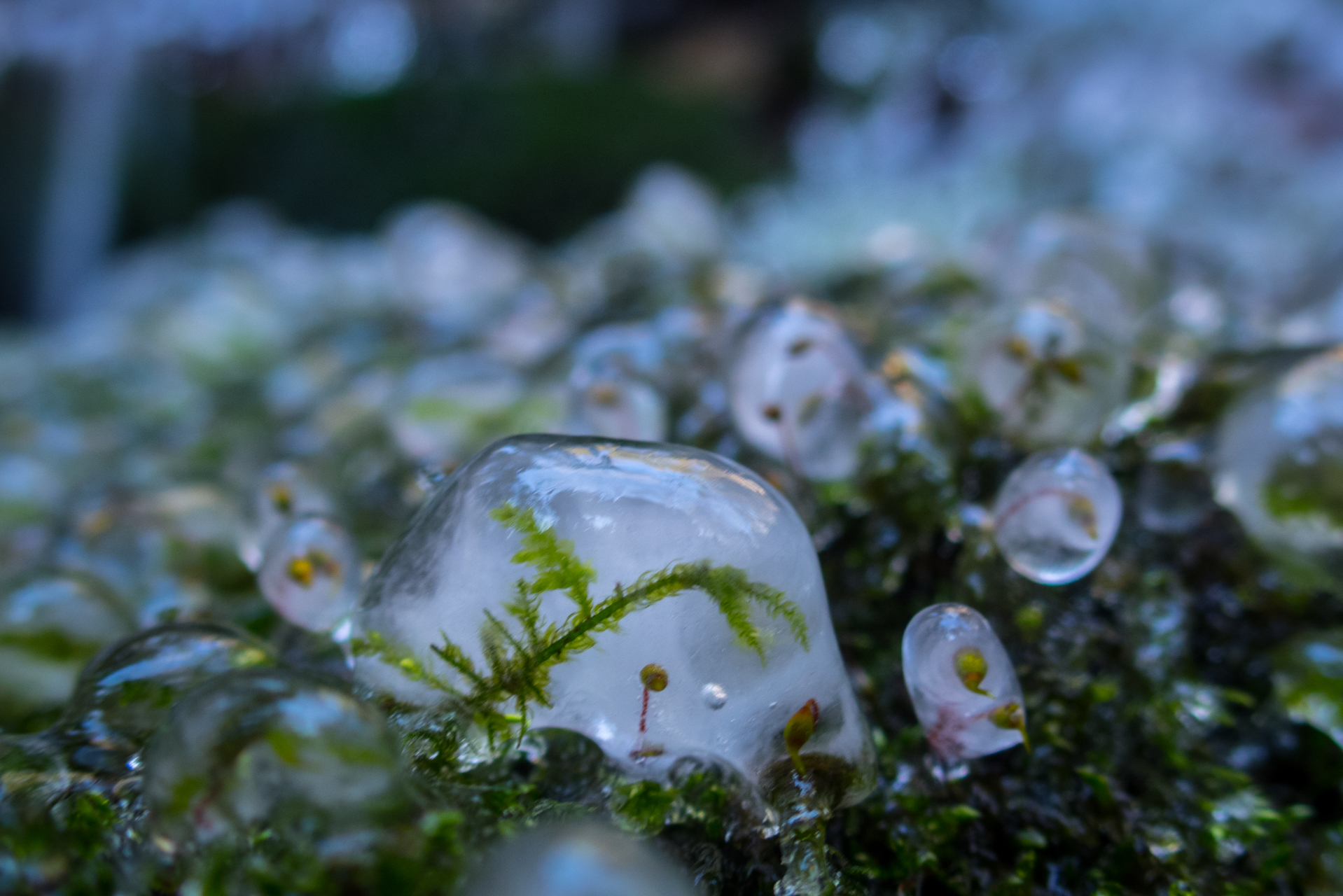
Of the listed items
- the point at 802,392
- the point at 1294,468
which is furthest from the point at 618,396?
the point at 1294,468

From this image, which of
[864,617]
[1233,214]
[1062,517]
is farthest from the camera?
[1233,214]

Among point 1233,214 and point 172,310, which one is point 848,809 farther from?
point 1233,214

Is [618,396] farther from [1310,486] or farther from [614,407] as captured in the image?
[1310,486]

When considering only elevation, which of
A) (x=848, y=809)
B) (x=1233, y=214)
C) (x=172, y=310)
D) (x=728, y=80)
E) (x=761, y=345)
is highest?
(x=761, y=345)

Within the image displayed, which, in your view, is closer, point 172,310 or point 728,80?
point 172,310

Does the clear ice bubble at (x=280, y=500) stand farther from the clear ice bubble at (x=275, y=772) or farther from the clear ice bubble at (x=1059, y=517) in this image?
the clear ice bubble at (x=1059, y=517)

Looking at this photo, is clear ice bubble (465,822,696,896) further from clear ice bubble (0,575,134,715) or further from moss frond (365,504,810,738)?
clear ice bubble (0,575,134,715)

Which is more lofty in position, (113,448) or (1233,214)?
(113,448)

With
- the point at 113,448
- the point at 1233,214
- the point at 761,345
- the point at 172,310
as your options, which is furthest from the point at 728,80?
the point at 761,345
